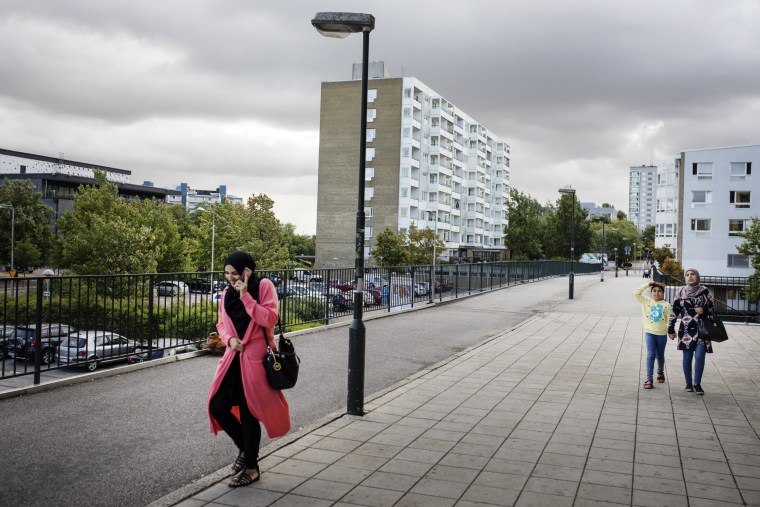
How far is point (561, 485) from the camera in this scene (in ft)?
16.4

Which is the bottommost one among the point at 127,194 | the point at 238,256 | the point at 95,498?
the point at 95,498

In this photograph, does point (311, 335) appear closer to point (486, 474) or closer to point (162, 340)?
point (162, 340)

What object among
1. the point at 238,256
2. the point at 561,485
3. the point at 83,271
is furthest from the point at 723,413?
the point at 83,271

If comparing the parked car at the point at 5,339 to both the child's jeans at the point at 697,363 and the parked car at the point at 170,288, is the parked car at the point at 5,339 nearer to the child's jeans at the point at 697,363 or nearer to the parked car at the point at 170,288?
the parked car at the point at 170,288

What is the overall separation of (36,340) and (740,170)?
66.7m

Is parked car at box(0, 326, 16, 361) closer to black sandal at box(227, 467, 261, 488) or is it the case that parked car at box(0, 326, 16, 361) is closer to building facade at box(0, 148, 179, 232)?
black sandal at box(227, 467, 261, 488)

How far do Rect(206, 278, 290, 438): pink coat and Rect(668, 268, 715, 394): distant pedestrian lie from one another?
600 cm

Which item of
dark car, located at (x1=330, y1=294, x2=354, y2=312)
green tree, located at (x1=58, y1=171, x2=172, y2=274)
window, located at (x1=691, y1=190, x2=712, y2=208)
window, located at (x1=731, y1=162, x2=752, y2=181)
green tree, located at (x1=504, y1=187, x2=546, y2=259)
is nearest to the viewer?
dark car, located at (x1=330, y1=294, x2=354, y2=312)

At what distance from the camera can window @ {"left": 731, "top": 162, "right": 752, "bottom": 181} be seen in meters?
61.1

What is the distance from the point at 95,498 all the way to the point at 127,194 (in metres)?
115

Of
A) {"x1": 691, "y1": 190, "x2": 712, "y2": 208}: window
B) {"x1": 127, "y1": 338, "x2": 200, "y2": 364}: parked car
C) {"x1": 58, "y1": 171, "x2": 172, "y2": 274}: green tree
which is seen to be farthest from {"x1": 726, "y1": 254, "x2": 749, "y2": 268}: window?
{"x1": 127, "y1": 338, "x2": 200, "y2": 364}: parked car

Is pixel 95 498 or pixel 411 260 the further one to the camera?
pixel 411 260

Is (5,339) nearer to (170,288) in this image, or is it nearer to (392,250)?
(170,288)

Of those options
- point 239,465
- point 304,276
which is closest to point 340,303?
point 304,276
